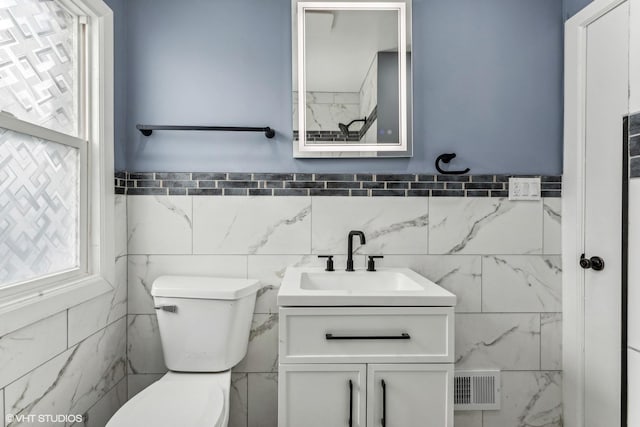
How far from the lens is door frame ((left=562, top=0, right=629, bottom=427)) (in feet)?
5.64

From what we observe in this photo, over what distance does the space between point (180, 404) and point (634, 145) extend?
1916 mm

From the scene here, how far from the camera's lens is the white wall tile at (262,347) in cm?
→ 183

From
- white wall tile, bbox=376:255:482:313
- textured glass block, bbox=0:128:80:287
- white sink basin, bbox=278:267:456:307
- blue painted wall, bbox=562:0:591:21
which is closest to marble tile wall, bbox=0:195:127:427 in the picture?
textured glass block, bbox=0:128:80:287

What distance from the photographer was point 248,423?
72.1 inches

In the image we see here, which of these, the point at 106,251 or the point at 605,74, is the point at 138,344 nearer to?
the point at 106,251

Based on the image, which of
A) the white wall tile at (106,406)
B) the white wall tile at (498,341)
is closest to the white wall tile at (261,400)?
the white wall tile at (106,406)

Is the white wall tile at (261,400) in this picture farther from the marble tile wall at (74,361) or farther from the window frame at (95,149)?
the window frame at (95,149)

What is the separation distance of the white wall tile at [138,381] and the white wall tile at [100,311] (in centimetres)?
31

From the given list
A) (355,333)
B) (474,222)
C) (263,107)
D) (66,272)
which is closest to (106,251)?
(66,272)

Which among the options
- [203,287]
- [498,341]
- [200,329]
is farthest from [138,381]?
[498,341]

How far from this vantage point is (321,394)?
4.35ft

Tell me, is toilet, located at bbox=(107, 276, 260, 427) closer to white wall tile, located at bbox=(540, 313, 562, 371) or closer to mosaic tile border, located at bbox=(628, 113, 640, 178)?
white wall tile, located at bbox=(540, 313, 562, 371)

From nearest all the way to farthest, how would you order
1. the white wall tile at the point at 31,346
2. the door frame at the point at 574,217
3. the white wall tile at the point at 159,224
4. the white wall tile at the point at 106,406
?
the white wall tile at the point at 31,346
the white wall tile at the point at 106,406
the door frame at the point at 574,217
the white wall tile at the point at 159,224

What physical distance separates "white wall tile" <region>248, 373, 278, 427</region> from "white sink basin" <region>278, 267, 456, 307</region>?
1.74 ft
